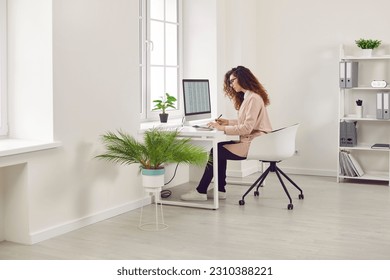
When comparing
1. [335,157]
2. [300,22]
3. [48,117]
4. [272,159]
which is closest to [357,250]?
[272,159]

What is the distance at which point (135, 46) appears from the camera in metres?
5.17

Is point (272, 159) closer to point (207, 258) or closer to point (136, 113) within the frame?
point (136, 113)

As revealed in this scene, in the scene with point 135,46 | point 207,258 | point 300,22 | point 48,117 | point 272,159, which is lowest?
point 207,258

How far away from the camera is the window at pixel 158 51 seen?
6.03 m

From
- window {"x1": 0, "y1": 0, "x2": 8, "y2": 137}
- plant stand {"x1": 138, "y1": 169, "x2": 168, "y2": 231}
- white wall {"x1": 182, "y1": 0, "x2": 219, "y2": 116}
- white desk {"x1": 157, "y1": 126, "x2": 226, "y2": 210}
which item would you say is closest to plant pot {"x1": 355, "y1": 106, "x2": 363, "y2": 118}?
white wall {"x1": 182, "y1": 0, "x2": 219, "y2": 116}

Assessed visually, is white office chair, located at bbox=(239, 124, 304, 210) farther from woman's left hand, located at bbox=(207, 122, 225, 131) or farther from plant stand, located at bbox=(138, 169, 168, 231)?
plant stand, located at bbox=(138, 169, 168, 231)

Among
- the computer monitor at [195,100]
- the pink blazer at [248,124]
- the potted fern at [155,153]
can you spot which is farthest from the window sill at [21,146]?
the pink blazer at [248,124]

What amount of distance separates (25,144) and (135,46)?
149 cm

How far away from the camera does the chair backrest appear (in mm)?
5164

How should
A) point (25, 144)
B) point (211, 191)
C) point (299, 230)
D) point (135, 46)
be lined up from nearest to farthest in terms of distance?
point (25, 144) < point (299, 230) < point (135, 46) < point (211, 191)

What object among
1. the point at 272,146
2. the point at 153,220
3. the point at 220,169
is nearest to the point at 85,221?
the point at 153,220

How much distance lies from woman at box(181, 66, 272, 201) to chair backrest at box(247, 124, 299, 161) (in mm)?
68

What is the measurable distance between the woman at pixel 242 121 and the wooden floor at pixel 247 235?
1.12 ft
